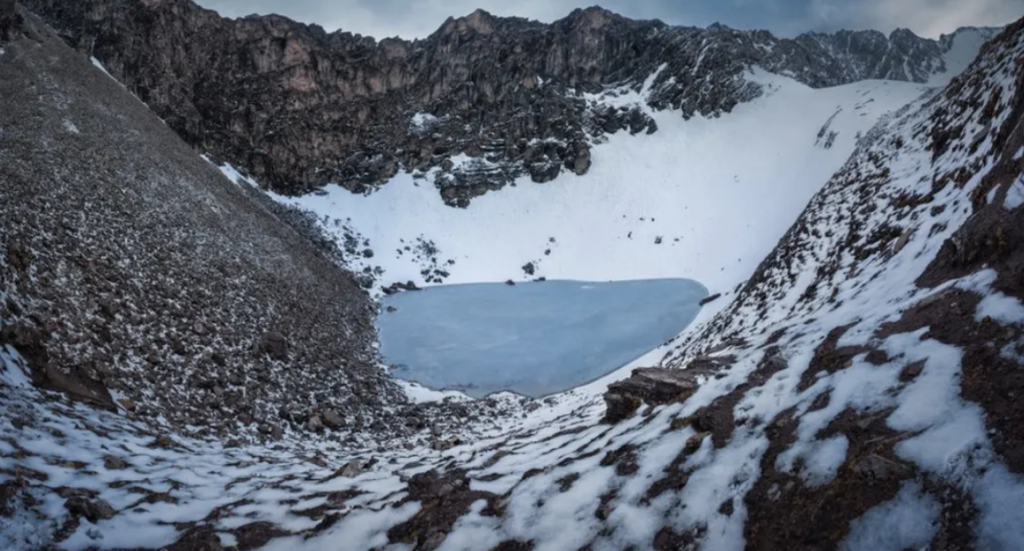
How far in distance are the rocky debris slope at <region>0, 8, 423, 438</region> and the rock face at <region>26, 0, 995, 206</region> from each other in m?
19.4

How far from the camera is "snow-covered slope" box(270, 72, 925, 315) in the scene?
38.7m

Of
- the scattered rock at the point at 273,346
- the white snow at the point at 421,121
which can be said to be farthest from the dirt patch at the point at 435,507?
the white snow at the point at 421,121

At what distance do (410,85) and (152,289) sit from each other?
2110 inches

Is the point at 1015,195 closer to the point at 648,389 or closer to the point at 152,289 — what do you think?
the point at 648,389

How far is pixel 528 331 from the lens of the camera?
27297 mm

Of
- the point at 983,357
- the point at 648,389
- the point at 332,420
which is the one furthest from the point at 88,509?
the point at 983,357

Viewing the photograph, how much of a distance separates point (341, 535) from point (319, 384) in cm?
1076

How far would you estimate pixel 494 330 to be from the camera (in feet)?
91.5

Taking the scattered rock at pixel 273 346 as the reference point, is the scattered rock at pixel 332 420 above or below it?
below

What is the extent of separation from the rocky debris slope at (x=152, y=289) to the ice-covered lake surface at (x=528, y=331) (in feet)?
9.90

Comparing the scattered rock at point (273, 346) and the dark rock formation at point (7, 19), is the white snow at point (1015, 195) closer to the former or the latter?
the scattered rock at point (273, 346)

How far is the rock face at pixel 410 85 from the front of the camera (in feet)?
152

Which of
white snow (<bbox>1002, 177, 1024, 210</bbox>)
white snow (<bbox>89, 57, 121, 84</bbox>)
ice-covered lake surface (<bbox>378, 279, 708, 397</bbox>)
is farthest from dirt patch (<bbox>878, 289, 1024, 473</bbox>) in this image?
white snow (<bbox>89, 57, 121, 84</bbox>)

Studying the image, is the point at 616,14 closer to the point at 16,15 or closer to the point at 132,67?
the point at 132,67
